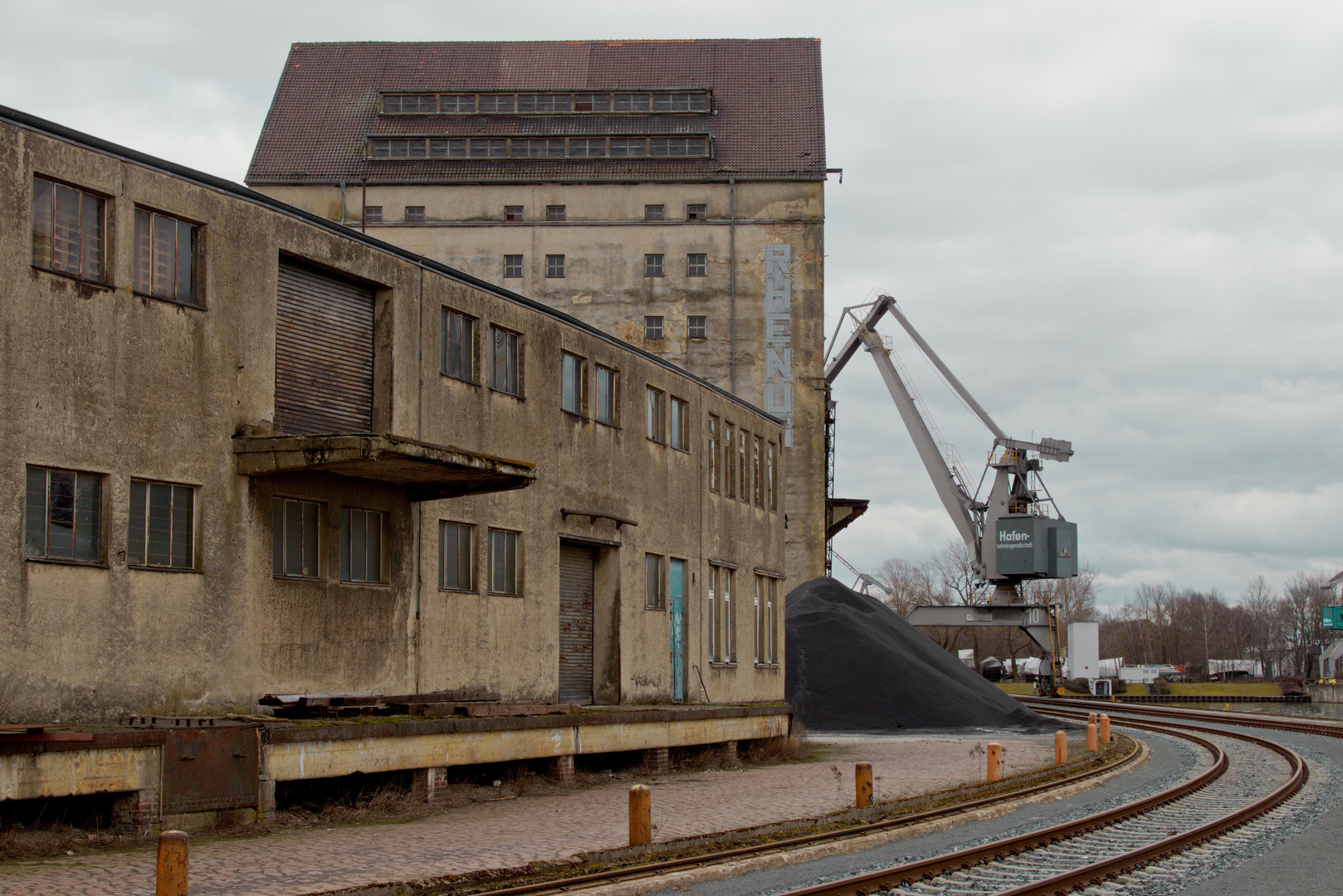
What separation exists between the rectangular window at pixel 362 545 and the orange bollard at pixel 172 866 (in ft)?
27.5

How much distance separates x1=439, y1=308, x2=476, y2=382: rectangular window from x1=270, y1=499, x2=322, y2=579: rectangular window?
331cm

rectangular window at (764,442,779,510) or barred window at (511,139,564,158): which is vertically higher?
barred window at (511,139,564,158)

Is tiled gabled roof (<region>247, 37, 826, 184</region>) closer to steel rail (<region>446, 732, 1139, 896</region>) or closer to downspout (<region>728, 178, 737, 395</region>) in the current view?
downspout (<region>728, 178, 737, 395</region>)

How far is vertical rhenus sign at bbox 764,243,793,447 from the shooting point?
50.9 metres

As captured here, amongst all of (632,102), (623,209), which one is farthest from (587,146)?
(632,102)

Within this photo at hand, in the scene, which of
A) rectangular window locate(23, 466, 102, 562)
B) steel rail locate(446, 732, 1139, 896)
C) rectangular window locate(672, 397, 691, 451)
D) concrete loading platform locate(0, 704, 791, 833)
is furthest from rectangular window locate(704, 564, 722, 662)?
rectangular window locate(23, 466, 102, 562)

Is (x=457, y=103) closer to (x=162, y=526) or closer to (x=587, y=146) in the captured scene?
(x=587, y=146)

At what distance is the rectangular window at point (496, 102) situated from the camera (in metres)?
54.7

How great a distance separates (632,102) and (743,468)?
30160 millimetres

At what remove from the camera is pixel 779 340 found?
168 ft

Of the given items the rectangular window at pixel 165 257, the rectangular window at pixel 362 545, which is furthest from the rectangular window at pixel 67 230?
the rectangular window at pixel 362 545

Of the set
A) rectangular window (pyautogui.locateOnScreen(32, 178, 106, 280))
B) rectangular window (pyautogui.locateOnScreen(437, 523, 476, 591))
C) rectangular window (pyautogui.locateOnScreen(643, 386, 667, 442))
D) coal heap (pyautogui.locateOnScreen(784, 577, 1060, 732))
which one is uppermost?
rectangular window (pyautogui.locateOnScreen(32, 178, 106, 280))

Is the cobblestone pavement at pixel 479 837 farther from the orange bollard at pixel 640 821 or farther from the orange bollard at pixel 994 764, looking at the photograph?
the orange bollard at pixel 994 764

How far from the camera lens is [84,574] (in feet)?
43.7
